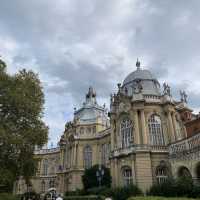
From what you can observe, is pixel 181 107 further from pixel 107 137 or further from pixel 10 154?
pixel 10 154

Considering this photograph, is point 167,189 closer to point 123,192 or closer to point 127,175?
point 123,192

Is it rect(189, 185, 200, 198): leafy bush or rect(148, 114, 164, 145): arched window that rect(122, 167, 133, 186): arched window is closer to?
rect(148, 114, 164, 145): arched window

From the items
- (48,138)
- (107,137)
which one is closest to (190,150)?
(48,138)

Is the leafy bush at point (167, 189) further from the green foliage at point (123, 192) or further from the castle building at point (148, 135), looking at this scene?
the castle building at point (148, 135)

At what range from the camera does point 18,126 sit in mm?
22344

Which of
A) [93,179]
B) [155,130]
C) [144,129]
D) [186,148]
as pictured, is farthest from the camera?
[93,179]

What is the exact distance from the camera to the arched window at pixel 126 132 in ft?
109

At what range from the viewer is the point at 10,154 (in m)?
21.0

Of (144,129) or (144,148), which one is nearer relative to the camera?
(144,148)

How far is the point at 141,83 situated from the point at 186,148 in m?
14.2

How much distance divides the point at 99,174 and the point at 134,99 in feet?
38.5

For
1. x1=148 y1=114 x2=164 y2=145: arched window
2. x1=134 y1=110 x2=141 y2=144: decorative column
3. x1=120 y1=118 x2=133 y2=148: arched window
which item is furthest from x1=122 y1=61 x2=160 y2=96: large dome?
x1=120 y1=118 x2=133 y2=148: arched window

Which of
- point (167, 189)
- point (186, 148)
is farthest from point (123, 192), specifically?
point (186, 148)

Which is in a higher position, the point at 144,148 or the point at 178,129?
the point at 178,129
